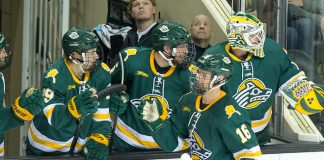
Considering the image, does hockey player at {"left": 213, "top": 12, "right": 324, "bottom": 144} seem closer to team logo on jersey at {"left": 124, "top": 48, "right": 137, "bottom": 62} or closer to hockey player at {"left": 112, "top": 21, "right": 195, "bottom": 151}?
hockey player at {"left": 112, "top": 21, "right": 195, "bottom": 151}

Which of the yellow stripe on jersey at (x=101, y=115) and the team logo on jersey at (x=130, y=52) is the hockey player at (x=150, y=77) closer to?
the team logo on jersey at (x=130, y=52)

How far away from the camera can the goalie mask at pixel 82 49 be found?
Result: 2395 mm

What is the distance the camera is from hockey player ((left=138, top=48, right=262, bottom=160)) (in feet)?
6.97

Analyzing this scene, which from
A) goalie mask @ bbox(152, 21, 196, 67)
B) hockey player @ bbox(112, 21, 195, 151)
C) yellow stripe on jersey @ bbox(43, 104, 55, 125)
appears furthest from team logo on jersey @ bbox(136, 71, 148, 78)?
yellow stripe on jersey @ bbox(43, 104, 55, 125)

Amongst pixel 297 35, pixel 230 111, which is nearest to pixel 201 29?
pixel 297 35

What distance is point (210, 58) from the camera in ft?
7.14

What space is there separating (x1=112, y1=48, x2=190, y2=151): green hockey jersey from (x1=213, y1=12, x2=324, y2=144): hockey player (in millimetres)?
221

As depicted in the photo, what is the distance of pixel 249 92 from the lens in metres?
2.68

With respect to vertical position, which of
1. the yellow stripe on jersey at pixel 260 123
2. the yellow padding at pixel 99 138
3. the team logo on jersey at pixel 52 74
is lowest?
the yellow padding at pixel 99 138

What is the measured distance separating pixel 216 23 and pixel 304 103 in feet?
3.82

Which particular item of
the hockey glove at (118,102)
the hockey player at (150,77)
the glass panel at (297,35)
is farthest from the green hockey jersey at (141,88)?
the glass panel at (297,35)

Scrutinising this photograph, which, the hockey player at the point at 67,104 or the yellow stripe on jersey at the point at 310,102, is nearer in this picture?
the hockey player at the point at 67,104

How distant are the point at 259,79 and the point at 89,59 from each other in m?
0.76

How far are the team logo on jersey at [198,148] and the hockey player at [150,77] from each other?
1.18ft
